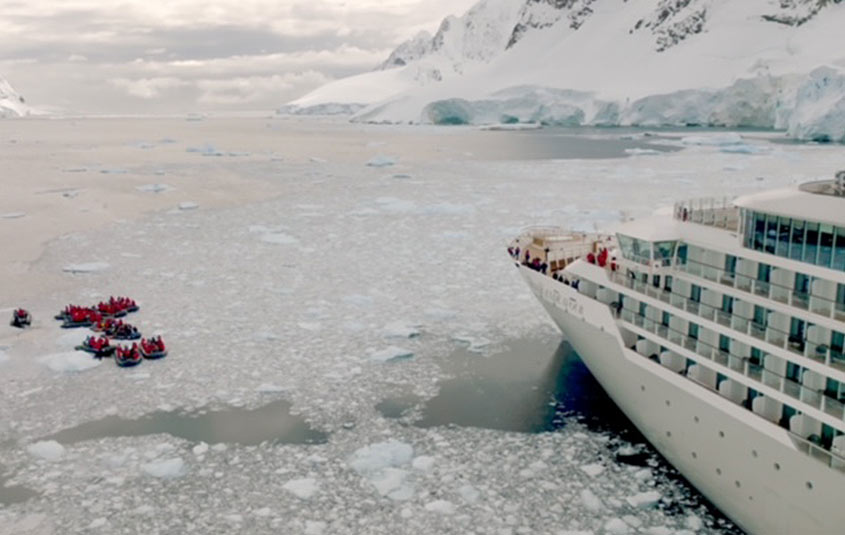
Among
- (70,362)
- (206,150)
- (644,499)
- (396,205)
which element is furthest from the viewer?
(206,150)

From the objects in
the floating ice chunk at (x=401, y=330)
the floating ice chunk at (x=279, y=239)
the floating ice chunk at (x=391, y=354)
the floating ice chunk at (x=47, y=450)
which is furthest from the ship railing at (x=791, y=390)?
the floating ice chunk at (x=279, y=239)

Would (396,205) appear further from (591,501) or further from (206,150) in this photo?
(206,150)

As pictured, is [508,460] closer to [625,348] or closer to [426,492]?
[426,492]

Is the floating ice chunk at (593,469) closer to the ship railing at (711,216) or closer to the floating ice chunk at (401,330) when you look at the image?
the ship railing at (711,216)

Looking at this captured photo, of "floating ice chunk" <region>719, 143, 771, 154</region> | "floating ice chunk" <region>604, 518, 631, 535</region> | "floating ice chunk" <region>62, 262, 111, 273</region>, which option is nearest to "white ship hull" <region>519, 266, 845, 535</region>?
"floating ice chunk" <region>604, 518, 631, 535</region>

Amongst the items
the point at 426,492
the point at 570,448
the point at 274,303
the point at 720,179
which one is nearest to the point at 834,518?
the point at 570,448

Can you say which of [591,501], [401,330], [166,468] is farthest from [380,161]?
[591,501]

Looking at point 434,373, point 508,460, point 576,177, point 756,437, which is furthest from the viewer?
point 576,177
